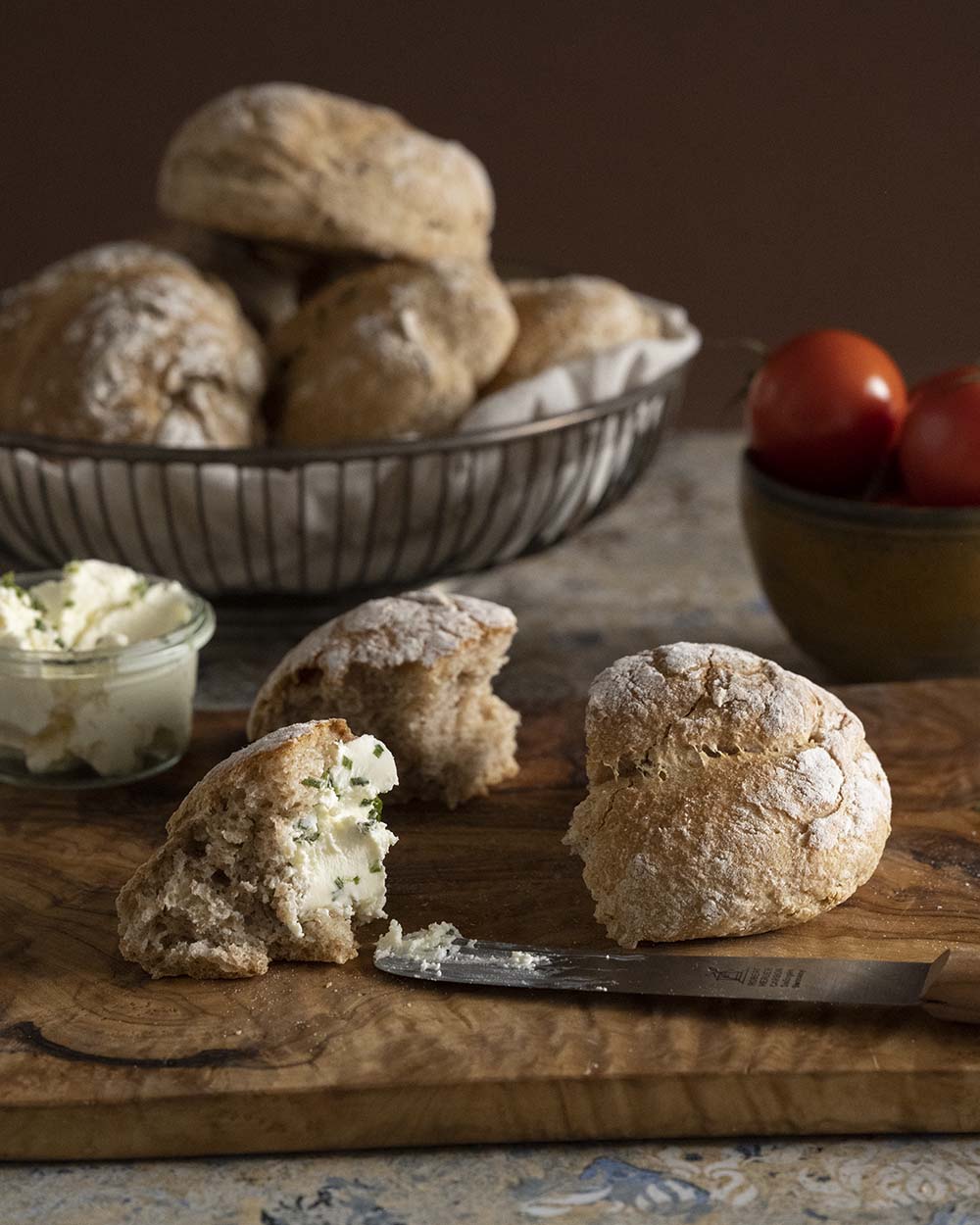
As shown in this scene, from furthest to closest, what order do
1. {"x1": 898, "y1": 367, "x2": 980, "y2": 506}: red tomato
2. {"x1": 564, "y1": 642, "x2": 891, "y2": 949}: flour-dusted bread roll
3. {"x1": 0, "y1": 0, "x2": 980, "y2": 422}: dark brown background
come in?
{"x1": 0, "y1": 0, "x2": 980, "y2": 422}: dark brown background
{"x1": 898, "y1": 367, "x2": 980, "y2": 506}: red tomato
{"x1": 564, "y1": 642, "x2": 891, "y2": 949}: flour-dusted bread roll

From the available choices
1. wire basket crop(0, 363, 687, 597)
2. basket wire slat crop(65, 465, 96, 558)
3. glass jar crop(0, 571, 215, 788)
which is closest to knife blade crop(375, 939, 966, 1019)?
glass jar crop(0, 571, 215, 788)

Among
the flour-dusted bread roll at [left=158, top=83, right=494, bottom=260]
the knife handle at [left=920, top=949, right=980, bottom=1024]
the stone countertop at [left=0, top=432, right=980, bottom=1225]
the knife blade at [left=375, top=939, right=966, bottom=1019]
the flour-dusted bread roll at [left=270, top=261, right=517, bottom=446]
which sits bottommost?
the stone countertop at [left=0, top=432, right=980, bottom=1225]

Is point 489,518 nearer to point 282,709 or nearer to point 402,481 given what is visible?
point 402,481

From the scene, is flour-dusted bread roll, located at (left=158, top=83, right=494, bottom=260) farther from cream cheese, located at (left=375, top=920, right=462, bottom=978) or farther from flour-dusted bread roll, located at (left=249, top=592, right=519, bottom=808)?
cream cheese, located at (left=375, top=920, right=462, bottom=978)

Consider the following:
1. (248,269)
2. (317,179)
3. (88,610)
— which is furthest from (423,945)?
(248,269)

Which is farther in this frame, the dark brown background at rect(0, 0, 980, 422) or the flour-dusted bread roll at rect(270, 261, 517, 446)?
the dark brown background at rect(0, 0, 980, 422)

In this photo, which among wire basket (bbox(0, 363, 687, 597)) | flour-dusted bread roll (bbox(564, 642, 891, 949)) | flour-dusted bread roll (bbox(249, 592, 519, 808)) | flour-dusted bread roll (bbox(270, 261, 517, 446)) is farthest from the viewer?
flour-dusted bread roll (bbox(270, 261, 517, 446))
